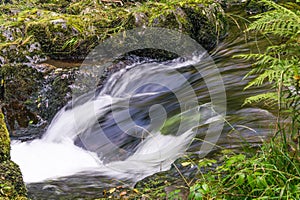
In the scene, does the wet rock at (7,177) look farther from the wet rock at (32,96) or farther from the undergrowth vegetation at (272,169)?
the wet rock at (32,96)

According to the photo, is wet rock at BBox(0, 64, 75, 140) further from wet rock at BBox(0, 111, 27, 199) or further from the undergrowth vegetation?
the undergrowth vegetation

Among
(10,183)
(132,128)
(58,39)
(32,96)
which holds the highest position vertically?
(58,39)

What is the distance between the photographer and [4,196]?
2697 millimetres

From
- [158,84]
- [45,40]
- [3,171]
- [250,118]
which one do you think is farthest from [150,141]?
[45,40]

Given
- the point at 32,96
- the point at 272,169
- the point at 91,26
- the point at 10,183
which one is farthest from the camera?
the point at 91,26

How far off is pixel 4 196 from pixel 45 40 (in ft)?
14.8

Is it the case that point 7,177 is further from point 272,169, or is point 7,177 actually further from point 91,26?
point 91,26

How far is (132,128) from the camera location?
5.42 metres

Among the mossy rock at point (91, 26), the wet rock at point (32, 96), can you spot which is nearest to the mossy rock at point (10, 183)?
the wet rock at point (32, 96)

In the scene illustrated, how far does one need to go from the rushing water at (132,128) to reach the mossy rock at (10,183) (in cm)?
105

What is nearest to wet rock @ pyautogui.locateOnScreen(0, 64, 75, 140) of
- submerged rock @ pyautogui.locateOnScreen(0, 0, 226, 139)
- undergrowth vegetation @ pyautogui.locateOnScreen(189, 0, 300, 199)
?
submerged rock @ pyautogui.locateOnScreen(0, 0, 226, 139)

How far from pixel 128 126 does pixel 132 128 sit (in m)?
0.08

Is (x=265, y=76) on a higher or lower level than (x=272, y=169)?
higher

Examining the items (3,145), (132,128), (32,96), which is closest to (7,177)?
(3,145)
